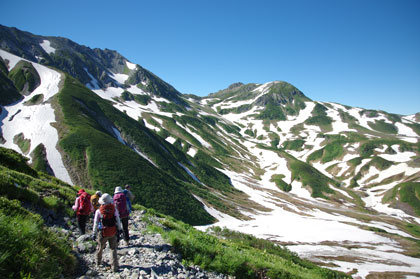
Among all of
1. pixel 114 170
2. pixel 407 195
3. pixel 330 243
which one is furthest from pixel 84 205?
pixel 407 195

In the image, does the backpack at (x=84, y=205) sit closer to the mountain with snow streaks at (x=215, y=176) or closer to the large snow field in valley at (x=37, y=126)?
the mountain with snow streaks at (x=215, y=176)

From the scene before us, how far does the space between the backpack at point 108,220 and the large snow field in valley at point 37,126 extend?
141ft

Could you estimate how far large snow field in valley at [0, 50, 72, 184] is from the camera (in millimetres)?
47725

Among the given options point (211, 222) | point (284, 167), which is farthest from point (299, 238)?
point (284, 167)

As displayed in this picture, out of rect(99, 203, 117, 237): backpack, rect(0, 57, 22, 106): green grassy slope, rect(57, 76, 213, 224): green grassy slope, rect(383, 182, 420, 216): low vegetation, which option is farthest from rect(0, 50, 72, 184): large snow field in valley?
rect(383, 182, 420, 216): low vegetation

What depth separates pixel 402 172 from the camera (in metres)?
139

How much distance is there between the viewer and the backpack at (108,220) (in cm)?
812

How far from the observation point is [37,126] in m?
60.0

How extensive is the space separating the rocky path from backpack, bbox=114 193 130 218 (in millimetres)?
1348

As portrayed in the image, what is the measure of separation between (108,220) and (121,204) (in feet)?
10.3

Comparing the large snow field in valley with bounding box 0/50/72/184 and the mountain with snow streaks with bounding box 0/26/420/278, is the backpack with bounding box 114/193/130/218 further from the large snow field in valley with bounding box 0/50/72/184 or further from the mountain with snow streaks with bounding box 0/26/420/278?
the large snow field in valley with bounding box 0/50/72/184

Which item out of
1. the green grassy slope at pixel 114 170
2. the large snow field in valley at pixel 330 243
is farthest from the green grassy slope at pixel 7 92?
the large snow field in valley at pixel 330 243

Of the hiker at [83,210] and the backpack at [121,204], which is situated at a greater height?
the backpack at [121,204]

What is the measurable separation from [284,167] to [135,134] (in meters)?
116
